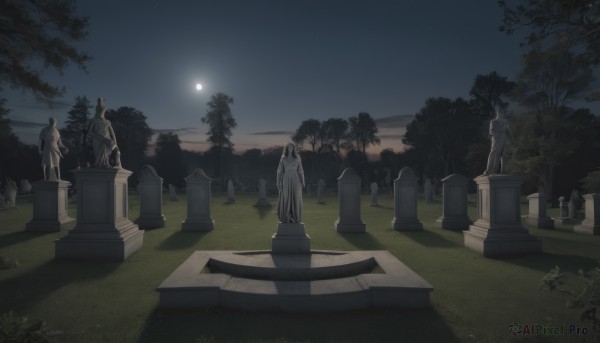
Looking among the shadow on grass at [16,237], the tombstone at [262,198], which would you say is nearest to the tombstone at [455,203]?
the tombstone at [262,198]

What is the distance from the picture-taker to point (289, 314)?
5199mm

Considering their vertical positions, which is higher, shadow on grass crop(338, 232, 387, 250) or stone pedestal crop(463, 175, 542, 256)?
stone pedestal crop(463, 175, 542, 256)

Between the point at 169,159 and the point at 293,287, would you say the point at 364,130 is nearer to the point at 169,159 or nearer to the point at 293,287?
the point at 169,159

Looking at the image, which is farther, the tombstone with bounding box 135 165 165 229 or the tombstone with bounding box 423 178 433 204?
the tombstone with bounding box 423 178 433 204

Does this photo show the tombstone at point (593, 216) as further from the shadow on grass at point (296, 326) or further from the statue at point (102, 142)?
the statue at point (102, 142)

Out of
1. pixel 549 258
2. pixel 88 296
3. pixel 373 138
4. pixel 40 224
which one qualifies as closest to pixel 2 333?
pixel 88 296

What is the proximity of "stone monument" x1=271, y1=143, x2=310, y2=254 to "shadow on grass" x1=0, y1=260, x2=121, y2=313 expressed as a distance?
3960mm

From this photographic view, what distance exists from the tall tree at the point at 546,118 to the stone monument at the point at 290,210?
20.5 meters

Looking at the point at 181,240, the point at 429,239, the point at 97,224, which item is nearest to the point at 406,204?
the point at 429,239

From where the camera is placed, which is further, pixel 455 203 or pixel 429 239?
pixel 455 203

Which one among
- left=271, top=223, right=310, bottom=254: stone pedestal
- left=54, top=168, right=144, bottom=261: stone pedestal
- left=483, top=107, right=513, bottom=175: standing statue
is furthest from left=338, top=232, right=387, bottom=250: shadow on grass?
left=54, top=168, right=144, bottom=261: stone pedestal

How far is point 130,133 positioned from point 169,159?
6608mm

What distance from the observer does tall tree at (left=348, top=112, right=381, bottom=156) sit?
5928 cm

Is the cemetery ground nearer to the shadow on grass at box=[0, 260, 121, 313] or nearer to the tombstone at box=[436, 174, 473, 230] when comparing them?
the shadow on grass at box=[0, 260, 121, 313]
